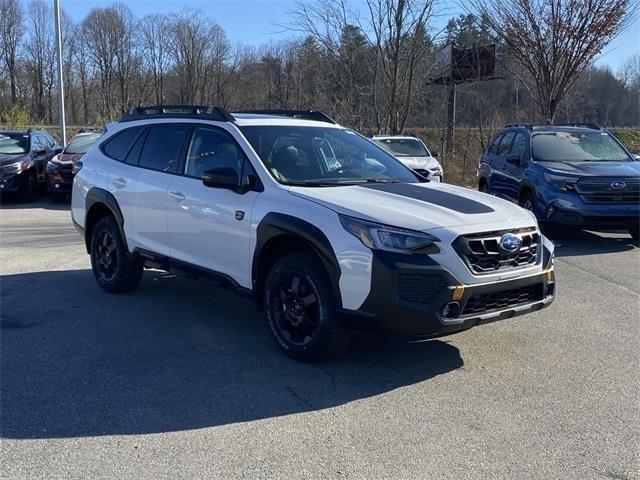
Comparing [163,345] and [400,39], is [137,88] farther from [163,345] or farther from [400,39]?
[163,345]

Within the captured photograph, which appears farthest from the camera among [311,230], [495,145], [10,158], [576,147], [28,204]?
Answer: [28,204]

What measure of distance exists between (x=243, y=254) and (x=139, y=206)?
1.69 m

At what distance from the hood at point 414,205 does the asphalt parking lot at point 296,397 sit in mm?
1104

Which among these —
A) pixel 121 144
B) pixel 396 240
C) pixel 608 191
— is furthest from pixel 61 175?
pixel 396 240

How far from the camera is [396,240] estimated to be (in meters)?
4.27

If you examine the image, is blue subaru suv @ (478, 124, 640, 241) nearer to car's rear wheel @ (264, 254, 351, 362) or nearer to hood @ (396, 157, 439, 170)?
hood @ (396, 157, 439, 170)

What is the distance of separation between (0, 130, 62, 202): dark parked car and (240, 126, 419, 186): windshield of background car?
1129cm

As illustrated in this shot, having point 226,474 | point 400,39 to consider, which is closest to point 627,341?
point 226,474

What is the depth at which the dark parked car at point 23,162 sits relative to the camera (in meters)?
15.0

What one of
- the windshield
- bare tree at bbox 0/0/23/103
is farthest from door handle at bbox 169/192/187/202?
bare tree at bbox 0/0/23/103

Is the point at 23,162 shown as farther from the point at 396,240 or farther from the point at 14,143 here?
the point at 396,240

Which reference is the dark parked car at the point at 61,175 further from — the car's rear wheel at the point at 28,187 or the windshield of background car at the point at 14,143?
the windshield of background car at the point at 14,143

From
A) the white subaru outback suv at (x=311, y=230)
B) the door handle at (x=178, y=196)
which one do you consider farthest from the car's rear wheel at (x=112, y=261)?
the door handle at (x=178, y=196)

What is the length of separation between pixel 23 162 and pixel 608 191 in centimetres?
1263
